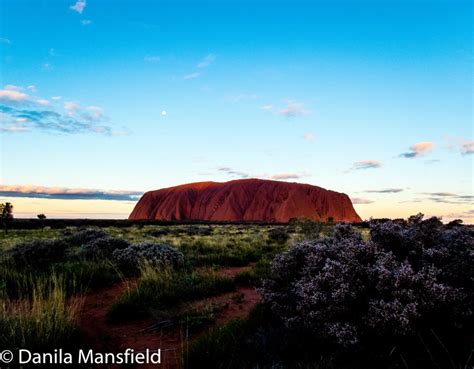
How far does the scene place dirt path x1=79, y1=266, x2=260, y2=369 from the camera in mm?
5828

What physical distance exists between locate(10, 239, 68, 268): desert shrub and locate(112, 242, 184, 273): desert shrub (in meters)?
2.48

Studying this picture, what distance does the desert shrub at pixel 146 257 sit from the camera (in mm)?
11367

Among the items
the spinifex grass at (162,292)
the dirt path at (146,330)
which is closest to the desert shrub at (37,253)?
the dirt path at (146,330)

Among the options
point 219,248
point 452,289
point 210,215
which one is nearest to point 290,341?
point 452,289

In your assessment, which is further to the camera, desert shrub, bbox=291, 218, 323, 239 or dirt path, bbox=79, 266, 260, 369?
desert shrub, bbox=291, 218, 323, 239

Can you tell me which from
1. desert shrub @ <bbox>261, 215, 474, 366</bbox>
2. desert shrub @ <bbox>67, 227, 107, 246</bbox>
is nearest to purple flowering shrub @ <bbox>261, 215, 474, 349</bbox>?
desert shrub @ <bbox>261, 215, 474, 366</bbox>

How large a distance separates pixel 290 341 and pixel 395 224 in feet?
9.55

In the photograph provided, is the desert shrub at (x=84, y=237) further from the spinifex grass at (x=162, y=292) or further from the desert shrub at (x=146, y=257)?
the spinifex grass at (x=162, y=292)

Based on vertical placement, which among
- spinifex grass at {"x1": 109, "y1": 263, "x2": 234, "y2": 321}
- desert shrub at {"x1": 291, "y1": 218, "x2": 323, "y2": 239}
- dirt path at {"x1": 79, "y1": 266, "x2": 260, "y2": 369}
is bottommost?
dirt path at {"x1": 79, "y1": 266, "x2": 260, "y2": 369}

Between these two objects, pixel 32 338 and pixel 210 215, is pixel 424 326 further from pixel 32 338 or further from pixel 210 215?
pixel 210 215

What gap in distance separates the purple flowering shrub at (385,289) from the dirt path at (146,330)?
60.5 inches

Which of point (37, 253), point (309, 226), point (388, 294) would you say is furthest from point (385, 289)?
point (309, 226)

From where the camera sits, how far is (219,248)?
17.8 meters

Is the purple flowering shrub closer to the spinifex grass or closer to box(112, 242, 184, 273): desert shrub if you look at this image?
the spinifex grass
